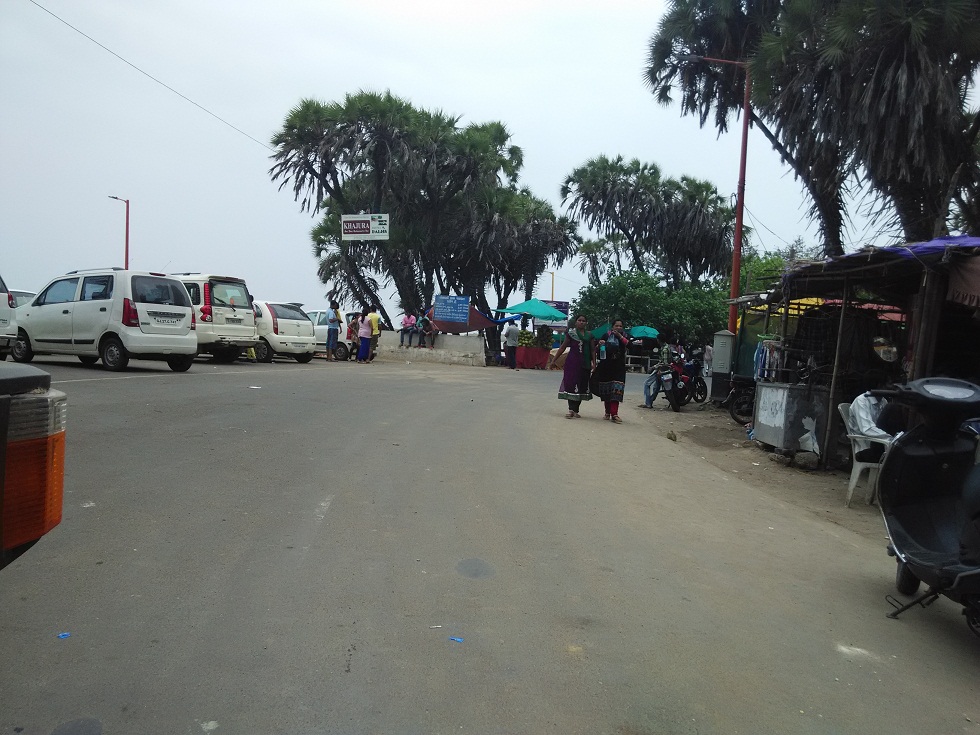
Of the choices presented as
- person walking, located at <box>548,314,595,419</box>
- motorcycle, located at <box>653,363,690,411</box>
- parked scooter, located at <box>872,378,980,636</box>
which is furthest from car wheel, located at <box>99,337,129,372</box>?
parked scooter, located at <box>872,378,980,636</box>

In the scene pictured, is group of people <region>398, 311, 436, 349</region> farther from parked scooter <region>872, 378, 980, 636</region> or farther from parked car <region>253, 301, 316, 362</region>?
parked scooter <region>872, 378, 980, 636</region>

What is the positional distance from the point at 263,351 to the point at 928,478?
18524 millimetres

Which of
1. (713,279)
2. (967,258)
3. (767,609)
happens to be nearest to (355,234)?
(713,279)

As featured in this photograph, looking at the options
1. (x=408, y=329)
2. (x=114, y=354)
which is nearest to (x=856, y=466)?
(x=114, y=354)

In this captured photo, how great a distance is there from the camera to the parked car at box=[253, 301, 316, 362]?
21047 mm

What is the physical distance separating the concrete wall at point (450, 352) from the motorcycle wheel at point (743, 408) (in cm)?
1534

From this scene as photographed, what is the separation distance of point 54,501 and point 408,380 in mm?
15517

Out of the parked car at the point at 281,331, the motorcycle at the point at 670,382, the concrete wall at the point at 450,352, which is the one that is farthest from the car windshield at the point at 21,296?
the motorcycle at the point at 670,382

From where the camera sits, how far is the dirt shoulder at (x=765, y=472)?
7.89 m

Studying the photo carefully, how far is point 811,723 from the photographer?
3.28m

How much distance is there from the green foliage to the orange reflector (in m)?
33.7

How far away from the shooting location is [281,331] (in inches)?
835

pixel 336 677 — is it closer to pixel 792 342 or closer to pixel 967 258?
pixel 967 258

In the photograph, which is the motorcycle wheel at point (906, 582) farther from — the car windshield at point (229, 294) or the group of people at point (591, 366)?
the car windshield at point (229, 294)
